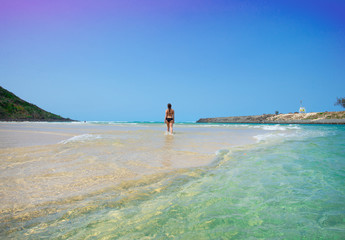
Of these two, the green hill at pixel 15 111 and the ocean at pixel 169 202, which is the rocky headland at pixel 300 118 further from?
the green hill at pixel 15 111

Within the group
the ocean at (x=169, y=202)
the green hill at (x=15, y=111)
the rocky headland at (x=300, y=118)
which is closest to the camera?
the ocean at (x=169, y=202)

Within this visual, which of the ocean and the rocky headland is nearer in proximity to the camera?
the ocean

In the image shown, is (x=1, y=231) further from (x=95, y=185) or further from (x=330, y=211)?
(x=330, y=211)

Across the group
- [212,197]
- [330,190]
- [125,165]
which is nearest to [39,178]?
[125,165]

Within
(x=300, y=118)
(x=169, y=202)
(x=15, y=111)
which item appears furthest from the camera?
(x=15, y=111)

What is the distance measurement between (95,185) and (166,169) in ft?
4.54

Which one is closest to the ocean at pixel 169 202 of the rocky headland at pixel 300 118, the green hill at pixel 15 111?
the rocky headland at pixel 300 118

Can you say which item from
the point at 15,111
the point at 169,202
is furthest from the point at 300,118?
the point at 15,111

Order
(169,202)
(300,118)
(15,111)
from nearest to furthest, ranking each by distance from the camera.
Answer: (169,202), (300,118), (15,111)

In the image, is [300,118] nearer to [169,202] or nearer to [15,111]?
[169,202]

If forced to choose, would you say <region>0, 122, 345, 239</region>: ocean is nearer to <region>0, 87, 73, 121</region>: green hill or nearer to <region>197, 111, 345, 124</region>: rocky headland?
<region>197, 111, 345, 124</region>: rocky headland

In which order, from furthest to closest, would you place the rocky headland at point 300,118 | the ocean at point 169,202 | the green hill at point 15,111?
1. the green hill at point 15,111
2. the rocky headland at point 300,118
3. the ocean at point 169,202

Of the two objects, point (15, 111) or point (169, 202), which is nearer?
point (169, 202)

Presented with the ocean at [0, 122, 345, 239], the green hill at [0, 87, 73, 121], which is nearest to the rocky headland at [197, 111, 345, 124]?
the ocean at [0, 122, 345, 239]
